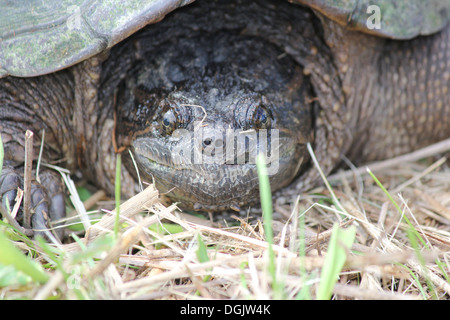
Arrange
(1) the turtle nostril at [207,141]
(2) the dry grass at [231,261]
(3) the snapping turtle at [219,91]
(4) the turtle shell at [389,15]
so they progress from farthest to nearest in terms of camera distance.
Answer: (4) the turtle shell at [389,15] < (3) the snapping turtle at [219,91] < (1) the turtle nostril at [207,141] < (2) the dry grass at [231,261]

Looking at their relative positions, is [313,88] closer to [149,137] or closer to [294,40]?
[294,40]

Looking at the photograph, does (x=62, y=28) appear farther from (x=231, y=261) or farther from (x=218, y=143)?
(x=231, y=261)

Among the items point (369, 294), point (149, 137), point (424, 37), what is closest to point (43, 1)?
point (149, 137)

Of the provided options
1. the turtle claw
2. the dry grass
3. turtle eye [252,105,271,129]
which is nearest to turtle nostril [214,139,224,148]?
turtle eye [252,105,271,129]

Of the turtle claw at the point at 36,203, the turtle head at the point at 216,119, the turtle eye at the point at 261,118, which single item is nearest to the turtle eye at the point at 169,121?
the turtle head at the point at 216,119

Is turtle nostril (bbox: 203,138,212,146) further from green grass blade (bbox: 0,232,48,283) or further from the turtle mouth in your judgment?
green grass blade (bbox: 0,232,48,283)

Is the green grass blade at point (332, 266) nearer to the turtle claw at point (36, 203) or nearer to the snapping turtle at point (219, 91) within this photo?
the snapping turtle at point (219, 91)
